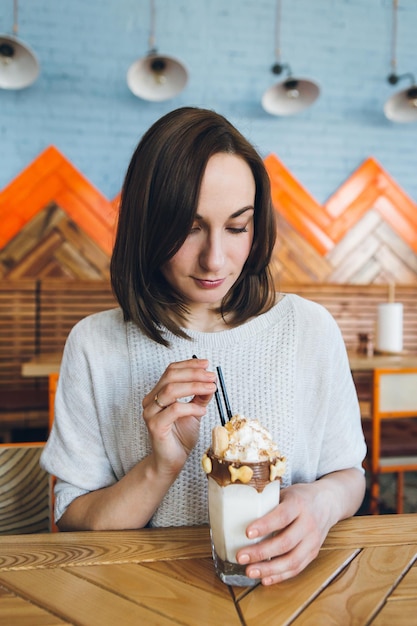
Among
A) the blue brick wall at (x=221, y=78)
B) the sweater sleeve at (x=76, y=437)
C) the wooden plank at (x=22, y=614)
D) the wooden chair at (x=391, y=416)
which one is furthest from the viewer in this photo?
Answer: the blue brick wall at (x=221, y=78)

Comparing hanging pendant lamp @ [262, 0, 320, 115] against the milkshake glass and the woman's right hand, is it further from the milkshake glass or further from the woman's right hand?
the milkshake glass

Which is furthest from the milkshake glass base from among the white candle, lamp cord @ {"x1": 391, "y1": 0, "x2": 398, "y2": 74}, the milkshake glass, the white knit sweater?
lamp cord @ {"x1": 391, "y1": 0, "x2": 398, "y2": 74}

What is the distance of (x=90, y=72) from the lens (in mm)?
4012

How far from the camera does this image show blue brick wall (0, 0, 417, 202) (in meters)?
3.97

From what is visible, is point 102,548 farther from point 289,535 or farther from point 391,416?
point 391,416

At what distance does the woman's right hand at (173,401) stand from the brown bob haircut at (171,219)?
309mm

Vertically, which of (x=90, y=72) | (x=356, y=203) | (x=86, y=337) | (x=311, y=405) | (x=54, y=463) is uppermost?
(x=90, y=72)

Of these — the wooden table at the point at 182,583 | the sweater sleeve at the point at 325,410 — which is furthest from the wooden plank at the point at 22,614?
the sweater sleeve at the point at 325,410

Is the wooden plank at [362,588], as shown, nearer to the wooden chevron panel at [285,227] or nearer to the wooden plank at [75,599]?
the wooden plank at [75,599]

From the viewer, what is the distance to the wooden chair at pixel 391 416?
2746mm

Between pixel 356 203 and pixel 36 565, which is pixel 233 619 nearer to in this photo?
pixel 36 565

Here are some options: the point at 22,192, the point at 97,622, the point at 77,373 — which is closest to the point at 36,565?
the point at 97,622

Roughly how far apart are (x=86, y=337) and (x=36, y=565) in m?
0.56

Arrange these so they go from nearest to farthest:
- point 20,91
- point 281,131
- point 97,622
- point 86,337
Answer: point 97,622 → point 86,337 → point 20,91 → point 281,131
